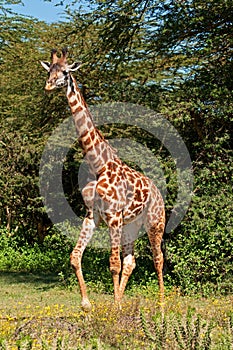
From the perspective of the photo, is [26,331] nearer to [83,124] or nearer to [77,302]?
[83,124]

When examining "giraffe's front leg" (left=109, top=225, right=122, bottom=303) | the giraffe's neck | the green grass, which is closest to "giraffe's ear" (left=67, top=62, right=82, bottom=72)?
the giraffe's neck

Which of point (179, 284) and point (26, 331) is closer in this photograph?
point (26, 331)

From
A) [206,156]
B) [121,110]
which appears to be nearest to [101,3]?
[121,110]

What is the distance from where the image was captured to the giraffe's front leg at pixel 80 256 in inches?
291

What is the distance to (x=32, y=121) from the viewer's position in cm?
1321

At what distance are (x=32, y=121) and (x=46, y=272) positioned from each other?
378 cm

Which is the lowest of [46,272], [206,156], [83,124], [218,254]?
[46,272]

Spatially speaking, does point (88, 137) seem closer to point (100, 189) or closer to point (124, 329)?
point (100, 189)

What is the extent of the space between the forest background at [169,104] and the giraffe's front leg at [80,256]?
10.7 ft

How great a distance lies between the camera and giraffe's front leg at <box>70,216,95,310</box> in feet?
24.3

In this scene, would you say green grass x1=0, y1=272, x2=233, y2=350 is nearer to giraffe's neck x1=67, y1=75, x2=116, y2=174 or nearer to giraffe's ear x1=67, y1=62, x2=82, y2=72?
giraffe's neck x1=67, y1=75, x2=116, y2=174

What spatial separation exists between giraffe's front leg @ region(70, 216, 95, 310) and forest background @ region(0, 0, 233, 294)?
3265 millimetres

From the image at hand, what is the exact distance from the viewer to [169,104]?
37.0 ft

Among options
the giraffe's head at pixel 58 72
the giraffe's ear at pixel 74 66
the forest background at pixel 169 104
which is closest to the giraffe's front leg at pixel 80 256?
the giraffe's head at pixel 58 72
